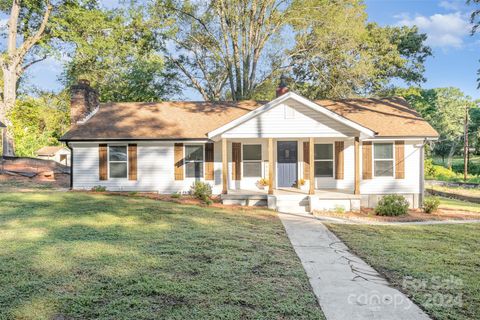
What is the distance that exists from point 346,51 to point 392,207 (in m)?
15.7

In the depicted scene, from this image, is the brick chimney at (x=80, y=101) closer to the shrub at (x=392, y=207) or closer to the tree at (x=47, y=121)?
the shrub at (x=392, y=207)

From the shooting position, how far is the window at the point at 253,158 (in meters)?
14.6

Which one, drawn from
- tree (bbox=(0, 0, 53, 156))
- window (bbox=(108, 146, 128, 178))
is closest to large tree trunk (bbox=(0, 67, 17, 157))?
tree (bbox=(0, 0, 53, 156))

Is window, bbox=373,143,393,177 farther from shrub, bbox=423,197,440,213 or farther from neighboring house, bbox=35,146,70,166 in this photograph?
neighboring house, bbox=35,146,70,166

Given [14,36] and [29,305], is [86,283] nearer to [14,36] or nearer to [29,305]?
[29,305]

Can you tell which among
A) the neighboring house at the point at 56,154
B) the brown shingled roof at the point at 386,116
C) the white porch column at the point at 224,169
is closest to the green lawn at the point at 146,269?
the white porch column at the point at 224,169

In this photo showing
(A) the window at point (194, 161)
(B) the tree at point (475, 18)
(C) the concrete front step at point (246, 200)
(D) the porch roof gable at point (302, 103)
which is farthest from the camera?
(B) the tree at point (475, 18)

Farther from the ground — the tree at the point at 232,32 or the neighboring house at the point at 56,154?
the tree at the point at 232,32

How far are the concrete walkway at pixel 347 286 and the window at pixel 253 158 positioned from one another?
282 inches

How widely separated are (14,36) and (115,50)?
7286 mm

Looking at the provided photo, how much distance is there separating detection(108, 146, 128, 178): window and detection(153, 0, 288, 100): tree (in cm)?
1218

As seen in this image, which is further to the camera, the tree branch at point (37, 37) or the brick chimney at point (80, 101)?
the tree branch at point (37, 37)

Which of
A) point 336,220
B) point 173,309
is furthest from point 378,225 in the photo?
point 173,309

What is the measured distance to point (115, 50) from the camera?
2648cm
